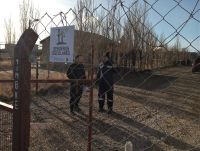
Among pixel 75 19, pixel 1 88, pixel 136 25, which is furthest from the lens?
pixel 1 88

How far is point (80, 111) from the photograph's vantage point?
1193 centimetres

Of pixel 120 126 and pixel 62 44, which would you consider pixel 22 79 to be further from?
pixel 120 126

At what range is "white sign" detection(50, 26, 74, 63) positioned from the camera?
3520 millimetres

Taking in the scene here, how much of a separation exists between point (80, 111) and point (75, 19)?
9109 mm

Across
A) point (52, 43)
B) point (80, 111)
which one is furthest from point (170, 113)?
point (52, 43)

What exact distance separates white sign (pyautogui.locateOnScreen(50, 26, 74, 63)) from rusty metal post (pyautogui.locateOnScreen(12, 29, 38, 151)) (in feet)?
2.88

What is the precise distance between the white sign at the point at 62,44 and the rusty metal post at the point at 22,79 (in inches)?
34.6

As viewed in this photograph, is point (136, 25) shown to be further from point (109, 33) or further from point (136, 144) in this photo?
point (136, 144)

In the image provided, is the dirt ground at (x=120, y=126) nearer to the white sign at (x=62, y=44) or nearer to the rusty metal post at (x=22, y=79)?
the white sign at (x=62, y=44)

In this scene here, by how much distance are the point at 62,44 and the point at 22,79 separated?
4.06 ft

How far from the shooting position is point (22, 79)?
8.41 ft

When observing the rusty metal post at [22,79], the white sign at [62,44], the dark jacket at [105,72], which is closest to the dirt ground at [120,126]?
the dark jacket at [105,72]

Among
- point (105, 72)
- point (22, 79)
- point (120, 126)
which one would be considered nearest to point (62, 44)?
point (22, 79)

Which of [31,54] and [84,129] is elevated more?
[31,54]
